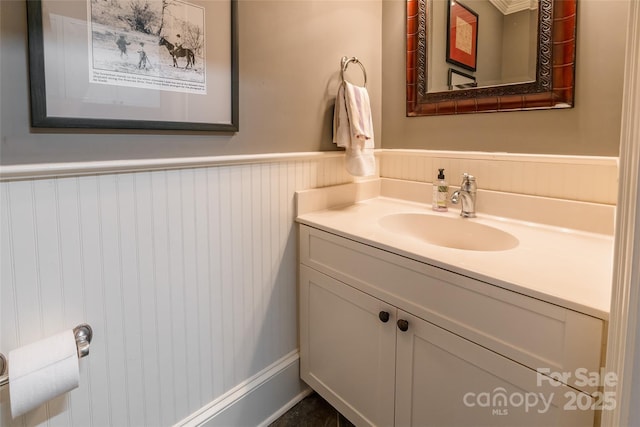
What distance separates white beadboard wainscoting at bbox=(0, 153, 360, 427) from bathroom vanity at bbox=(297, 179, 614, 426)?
166 millimetres

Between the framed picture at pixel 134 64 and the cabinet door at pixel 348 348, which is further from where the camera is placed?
the cabinet door at pixel 348 348

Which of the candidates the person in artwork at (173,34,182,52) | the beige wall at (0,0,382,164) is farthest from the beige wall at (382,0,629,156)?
the person in artwork at (173,34,182,52)

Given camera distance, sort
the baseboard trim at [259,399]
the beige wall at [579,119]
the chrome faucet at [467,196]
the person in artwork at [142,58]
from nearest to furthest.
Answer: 1. the person in artwork at [142,58]
2. the beige wall at [579,119]
3. the baseboard trim at [259,399]
4. the chrome faucet at [467,196]

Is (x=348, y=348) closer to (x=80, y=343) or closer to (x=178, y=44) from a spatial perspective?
(x=80, y=343)

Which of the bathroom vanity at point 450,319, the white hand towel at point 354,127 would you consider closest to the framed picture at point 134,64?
the white hand towel at point 354,127

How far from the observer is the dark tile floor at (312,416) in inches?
54.2

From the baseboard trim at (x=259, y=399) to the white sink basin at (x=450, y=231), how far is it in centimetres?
67

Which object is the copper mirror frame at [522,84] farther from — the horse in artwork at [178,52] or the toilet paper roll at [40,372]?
the toilet paper roll at [40,372]

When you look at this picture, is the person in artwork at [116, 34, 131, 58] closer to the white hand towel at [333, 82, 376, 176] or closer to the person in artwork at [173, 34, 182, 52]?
the person in artwork at [173, 34, 182, 52]

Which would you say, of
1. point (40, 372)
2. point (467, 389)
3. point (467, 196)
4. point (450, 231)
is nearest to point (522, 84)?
point (467, 196)

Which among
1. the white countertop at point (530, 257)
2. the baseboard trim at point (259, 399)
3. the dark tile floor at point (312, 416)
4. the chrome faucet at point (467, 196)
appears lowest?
the dark tile floor at point (312, 416)

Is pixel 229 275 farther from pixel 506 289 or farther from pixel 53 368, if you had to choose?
pixel 506 289

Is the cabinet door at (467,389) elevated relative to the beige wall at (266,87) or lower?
lower

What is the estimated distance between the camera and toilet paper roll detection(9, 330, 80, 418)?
0.75 m
